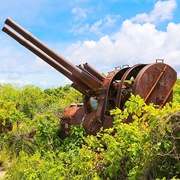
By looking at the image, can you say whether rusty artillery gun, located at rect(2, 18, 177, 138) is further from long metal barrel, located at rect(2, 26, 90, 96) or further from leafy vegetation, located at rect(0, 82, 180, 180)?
leafy vegetation, located at rect(0, 82, 180, 180)

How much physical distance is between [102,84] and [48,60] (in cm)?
181

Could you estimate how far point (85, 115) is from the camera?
28.3ft

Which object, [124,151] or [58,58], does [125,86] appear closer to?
[58,58]

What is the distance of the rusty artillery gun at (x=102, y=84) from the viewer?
746 cm

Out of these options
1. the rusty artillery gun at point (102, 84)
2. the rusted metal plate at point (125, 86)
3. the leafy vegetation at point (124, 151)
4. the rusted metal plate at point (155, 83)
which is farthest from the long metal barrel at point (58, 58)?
the rusted metal plate at point (155, 83)

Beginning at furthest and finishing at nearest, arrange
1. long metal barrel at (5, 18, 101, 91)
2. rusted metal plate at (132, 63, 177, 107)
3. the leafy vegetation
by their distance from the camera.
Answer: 1. long metal barrel at (5, 18, 101, 91)
2. rusted metal plate at (132, 63, 177, 107)
3. the leafy vegetation

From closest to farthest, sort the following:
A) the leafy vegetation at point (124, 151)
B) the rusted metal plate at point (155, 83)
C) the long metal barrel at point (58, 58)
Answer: the leafy vegetation at point (124, 151)
the rusted metal plate at point (155, 83)
the long metal barrel at point (58, 58)

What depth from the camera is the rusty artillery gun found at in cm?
746

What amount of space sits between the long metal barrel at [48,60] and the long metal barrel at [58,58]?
26cm

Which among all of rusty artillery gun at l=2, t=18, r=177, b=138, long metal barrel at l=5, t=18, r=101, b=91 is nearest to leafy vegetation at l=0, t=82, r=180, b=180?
rusty artillery gun at l=2, t=18, r=177, b=138

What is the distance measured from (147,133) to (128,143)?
0.48 m

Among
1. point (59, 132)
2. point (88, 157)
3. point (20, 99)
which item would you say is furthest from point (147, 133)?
point (20, 99)

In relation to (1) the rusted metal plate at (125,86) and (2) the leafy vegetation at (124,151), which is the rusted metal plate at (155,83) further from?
(2) the leafy vegetation at (124,151)

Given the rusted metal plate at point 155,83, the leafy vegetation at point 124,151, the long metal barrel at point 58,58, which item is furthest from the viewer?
A: the long metal barrel at point 58,58
